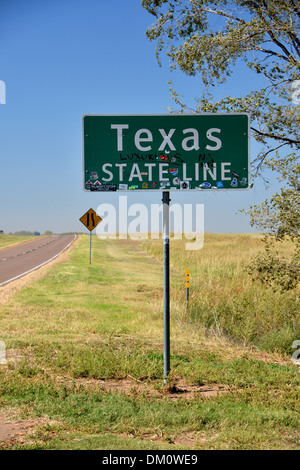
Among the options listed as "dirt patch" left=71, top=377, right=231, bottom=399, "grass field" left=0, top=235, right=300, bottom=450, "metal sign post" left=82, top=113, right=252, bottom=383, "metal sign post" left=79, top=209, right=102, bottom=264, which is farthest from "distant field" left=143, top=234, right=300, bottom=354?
"metal sign post" left=79, top=209, right=102, bottom=264

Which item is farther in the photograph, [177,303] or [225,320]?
[177,303]

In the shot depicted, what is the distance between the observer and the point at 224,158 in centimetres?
609

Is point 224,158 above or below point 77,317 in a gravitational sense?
above

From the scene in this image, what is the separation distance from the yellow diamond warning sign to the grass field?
48.1ft

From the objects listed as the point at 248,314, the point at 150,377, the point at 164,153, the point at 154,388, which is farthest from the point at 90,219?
the point at 154,388

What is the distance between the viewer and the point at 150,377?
257 inches

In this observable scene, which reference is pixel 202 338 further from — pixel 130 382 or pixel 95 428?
pixel 95 428

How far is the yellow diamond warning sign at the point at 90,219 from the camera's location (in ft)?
Answer: 89.8

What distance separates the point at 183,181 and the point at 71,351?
339cm

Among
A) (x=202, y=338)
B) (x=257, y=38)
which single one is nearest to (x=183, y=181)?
(x=202, y=338)

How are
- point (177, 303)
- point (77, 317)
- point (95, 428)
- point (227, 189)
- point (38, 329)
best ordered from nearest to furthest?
point (95, 428), point (227, 189), point (38, 329), point (77, 317), point (177, 303)

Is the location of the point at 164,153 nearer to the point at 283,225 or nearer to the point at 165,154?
the point at 165,154

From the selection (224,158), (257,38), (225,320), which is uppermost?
(257,38)

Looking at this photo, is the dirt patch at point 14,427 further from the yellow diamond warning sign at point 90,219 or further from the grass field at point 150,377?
the yellow diamond warning sign at point 90,219
